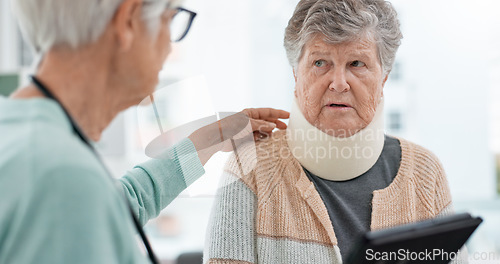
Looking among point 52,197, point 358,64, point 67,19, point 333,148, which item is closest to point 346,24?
point 358,64

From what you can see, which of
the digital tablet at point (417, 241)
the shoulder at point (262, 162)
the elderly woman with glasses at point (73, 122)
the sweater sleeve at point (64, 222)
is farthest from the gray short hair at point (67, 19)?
the shoulder at point (262, 162)

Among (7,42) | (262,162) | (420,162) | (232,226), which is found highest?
(420,162)

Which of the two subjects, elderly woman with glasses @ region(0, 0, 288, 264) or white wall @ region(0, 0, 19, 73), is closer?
elderly woman with glasses @ region(0, 0, 288, 264)

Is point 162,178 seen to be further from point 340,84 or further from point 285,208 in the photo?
point 340,84

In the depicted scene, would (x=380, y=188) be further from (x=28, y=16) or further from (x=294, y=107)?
(x=28, y=16)

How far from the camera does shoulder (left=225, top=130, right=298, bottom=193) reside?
1.18m

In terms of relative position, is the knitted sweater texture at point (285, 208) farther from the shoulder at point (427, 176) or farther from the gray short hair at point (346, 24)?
the gray short hair at point (346, 24)

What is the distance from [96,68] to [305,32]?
2.18 feet

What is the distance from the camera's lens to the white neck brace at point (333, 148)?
47.6 inches

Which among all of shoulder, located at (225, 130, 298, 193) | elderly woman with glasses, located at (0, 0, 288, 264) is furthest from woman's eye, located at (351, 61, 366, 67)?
elderly woman with glasses, located at (0, 0, 288, 264)

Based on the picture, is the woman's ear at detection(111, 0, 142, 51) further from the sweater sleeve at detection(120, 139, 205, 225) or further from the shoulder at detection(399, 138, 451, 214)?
the shoulder at detection(399, 138, 451, 214)

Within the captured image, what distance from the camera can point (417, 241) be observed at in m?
0.73

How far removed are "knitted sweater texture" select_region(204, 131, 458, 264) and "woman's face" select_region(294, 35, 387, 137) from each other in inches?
5.7

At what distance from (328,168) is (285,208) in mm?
158
